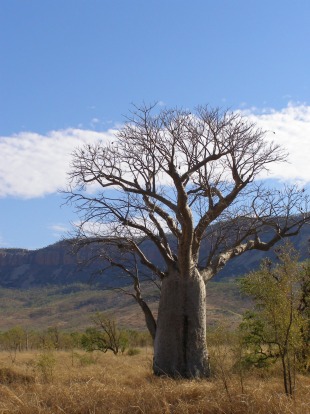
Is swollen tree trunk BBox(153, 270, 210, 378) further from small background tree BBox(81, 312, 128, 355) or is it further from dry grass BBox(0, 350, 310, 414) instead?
small background tree BBox(81, 312, 128, 355)

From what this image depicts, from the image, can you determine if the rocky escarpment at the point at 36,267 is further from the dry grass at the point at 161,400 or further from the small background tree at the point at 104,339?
the dry grass at the point at 161,400

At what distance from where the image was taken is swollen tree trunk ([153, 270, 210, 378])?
8.48m

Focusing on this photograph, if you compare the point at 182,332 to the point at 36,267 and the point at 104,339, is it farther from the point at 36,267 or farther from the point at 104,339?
the point at 36,267

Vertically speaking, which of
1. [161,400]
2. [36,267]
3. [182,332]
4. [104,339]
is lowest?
[104,339]

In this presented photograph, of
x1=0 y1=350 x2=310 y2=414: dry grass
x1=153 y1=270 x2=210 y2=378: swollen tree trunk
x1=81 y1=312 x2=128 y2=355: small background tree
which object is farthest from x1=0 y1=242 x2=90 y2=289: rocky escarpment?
x1=0 y1=350 x2=310 y2=414: dry grass

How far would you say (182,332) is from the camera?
8531 mm

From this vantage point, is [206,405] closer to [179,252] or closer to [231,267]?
[179,252]

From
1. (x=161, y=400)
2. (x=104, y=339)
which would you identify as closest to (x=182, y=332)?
(x=161, y=400)

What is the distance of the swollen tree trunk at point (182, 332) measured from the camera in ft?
27.8

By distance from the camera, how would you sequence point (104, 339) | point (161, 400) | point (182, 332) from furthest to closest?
1. point (104, 339)
2. point (182, 332)
3. point (161, 400)

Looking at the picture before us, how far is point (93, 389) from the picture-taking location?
7.02 meters

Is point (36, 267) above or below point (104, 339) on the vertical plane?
above

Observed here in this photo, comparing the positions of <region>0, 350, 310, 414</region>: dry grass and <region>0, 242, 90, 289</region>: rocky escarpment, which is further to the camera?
<region>0, 242, 90, 289</region>: rocky escarpment

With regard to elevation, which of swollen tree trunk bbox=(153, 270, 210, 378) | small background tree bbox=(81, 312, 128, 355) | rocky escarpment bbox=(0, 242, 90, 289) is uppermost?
rocky escarpment bbox=(0, 242, 90, 289)
